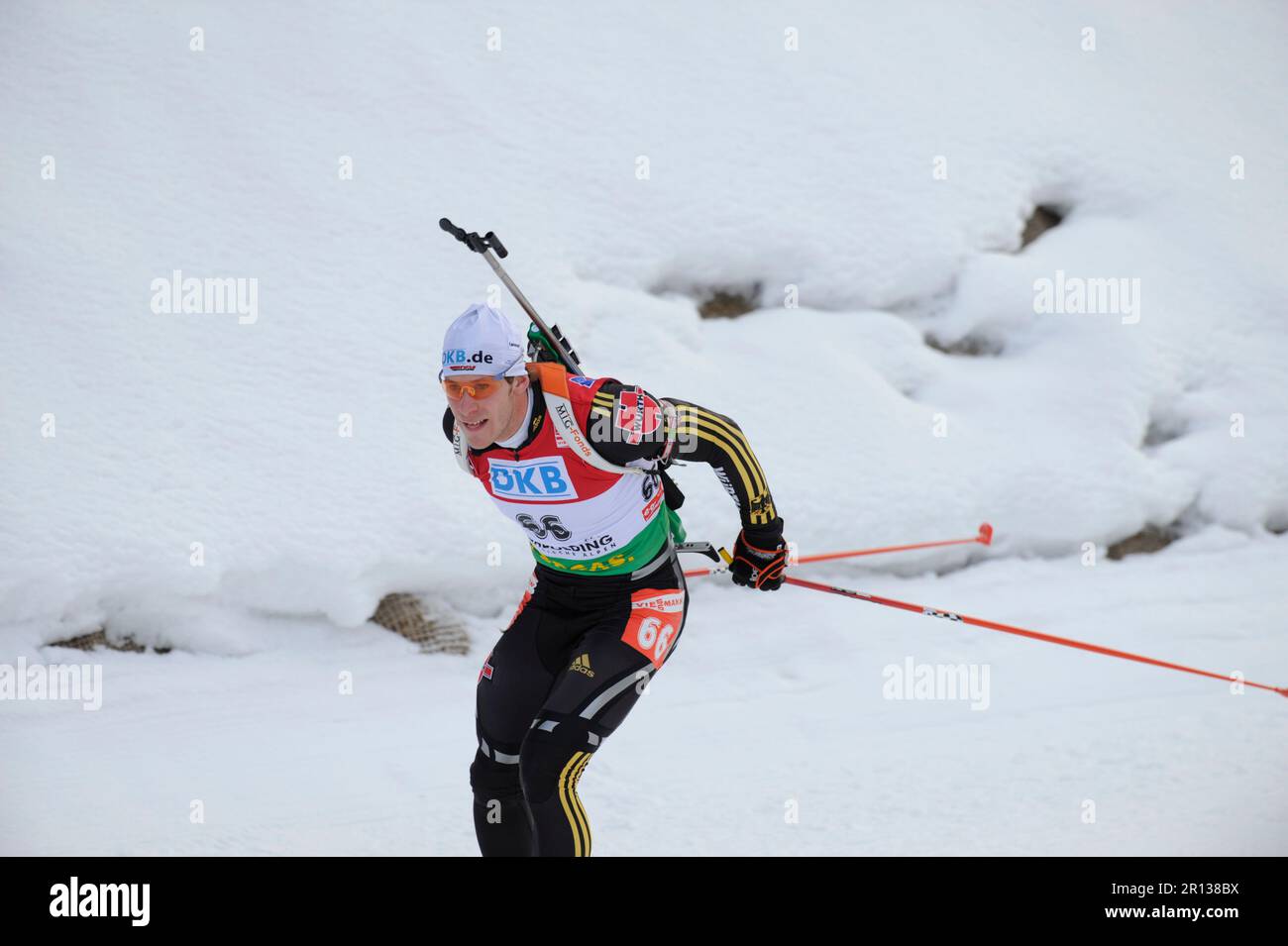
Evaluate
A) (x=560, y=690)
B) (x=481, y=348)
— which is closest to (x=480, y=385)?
(x=481, y=348)

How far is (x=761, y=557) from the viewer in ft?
12.6

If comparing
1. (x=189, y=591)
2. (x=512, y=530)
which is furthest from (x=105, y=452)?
(x=512, y=530)

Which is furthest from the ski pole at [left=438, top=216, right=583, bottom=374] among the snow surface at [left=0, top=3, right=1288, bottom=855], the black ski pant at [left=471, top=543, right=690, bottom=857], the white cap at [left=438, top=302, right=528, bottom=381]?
the snow surface at [left=0, top=3, right=1288, bottom=855]

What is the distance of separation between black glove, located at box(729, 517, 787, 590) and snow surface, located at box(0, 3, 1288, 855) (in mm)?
1442

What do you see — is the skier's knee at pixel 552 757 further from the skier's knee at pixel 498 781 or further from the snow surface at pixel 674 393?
the snow surface at pixel 674 393

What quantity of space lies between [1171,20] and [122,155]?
10611mm

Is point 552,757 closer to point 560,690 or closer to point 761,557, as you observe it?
point 560,690

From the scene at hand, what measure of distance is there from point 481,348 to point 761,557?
1213mm

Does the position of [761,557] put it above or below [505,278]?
below

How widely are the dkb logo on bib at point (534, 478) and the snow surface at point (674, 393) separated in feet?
6.07

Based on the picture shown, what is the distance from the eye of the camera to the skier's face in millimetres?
3432

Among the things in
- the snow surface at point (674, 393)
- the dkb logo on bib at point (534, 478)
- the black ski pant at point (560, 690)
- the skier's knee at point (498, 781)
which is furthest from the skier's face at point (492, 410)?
the snow surface at point (674, 393)

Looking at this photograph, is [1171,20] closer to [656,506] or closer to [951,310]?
[951,310]

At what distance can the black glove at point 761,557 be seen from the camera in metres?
3.83
